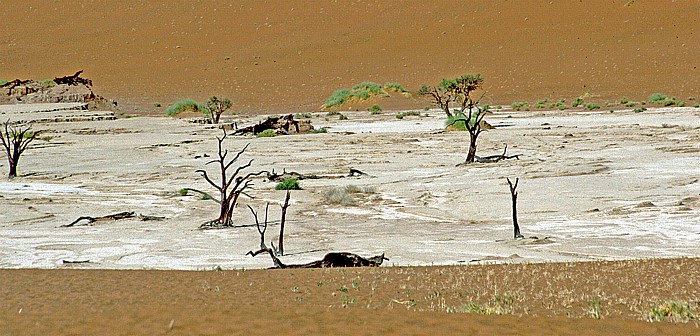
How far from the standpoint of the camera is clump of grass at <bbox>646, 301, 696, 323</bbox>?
24.2 feet

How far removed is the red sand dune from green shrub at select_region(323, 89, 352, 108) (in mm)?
1858

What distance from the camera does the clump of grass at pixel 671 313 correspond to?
7.39m

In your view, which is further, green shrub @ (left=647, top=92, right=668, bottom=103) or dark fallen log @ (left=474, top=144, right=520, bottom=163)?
green shrub @ (left=647, top=92, right=668, bottom=103)

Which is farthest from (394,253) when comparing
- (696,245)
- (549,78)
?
(549,78)

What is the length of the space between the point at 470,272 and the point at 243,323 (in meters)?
3.97

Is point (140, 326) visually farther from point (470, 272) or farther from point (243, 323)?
point (470, 272)

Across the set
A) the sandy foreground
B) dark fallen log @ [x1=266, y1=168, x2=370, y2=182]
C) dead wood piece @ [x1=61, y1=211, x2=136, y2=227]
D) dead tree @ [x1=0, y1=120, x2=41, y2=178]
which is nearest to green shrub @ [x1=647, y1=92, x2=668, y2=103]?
the sandy foreground

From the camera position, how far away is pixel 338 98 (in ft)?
198

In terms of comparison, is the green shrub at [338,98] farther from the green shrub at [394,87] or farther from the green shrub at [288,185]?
the green shrub at [288,185]

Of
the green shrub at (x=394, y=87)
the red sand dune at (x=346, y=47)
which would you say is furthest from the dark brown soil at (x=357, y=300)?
the green shrub at (x=394, y=87)

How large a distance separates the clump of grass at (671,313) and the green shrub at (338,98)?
52.1m

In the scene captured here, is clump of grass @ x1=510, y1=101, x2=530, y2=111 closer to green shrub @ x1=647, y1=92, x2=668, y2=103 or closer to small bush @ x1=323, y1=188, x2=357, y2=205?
green shrub @ x1=647, y1=92, x2=668, y2=103

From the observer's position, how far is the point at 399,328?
6.87 metres

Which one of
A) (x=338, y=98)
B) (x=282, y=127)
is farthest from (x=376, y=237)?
(x=338, y=98)
